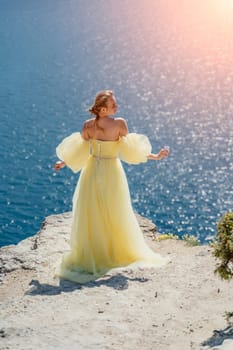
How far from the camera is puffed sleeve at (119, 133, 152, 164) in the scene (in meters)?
8.47

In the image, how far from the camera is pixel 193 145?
21.3m

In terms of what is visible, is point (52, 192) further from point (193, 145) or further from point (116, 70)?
point (116, 70)

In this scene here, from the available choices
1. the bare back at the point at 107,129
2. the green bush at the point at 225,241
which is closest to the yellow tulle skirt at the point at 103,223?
the bare back at the point at 107,129

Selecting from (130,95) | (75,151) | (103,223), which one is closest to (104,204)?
(103,223)

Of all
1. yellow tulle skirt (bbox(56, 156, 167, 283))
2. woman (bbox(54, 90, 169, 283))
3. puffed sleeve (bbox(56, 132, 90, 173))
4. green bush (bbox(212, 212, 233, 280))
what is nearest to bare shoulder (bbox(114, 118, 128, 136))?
woman (bbox(54, 90, 169, 283))

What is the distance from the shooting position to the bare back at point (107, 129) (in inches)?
329

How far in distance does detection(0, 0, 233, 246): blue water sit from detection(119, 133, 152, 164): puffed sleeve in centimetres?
813

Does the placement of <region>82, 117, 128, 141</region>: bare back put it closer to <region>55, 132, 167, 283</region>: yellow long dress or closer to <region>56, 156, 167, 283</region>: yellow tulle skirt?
<region>55, 132, 167, 283</region>: yellow long dress

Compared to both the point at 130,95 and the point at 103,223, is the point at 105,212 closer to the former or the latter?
the point at 103,223

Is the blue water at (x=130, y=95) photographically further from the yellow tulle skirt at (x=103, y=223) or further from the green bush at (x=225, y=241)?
the green bush at (x=225, y=241)

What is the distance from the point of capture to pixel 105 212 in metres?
8.55

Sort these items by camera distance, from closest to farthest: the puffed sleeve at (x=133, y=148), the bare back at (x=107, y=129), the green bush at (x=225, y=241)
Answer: the green bush at (x=225, y=241)
the bare back at (x=107, y=129)
the puffed sleeve at (x=133, y=148)

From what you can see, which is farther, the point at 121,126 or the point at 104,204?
the point at 104,204

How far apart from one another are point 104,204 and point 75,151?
771mm
